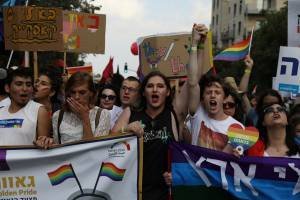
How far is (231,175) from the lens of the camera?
15.9 feet

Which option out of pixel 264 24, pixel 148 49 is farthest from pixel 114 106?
pixel 264 24

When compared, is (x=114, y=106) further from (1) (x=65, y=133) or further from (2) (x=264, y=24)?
(2) (x=264, y=24)

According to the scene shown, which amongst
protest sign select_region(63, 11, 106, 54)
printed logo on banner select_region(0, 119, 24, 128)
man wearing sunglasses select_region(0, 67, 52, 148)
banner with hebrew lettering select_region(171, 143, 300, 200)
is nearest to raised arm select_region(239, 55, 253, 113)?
banner with hebrew lettering select_region(171, 143, 300, 200)

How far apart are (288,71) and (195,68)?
3.42 metres

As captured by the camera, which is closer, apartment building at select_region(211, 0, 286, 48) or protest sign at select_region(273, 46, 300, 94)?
protest sign at select_region(273, 46, 300, 94)

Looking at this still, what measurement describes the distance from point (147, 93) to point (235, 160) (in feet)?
2.83

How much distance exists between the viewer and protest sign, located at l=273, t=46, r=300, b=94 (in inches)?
316

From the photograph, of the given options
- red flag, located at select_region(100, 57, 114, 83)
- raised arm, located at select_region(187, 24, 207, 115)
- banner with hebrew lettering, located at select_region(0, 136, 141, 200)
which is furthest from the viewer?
red flag, located at select_region(100, 57, 114, 83)

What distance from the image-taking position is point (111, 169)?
4.75 m

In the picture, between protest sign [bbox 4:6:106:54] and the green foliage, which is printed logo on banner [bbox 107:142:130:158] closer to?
protest sign [bbox 4:6:106:54]

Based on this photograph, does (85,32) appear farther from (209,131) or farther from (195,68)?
(209,131)

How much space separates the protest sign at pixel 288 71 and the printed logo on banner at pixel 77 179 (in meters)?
3.98

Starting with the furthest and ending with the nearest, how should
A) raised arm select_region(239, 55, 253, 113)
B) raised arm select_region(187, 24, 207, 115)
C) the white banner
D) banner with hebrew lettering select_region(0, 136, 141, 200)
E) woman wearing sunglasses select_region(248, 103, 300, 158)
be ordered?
1. the white banner
2. raised arm select_region(239, 55, 253, 113)
3. raised arm select_region(187, 24, 207, 115)
4. woman wearing sunglasses select_region(248, 103, 300, 158)
5. banner with hebrew lettering select_region(0, 136, 141, 200)

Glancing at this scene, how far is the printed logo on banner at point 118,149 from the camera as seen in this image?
4.74 m
